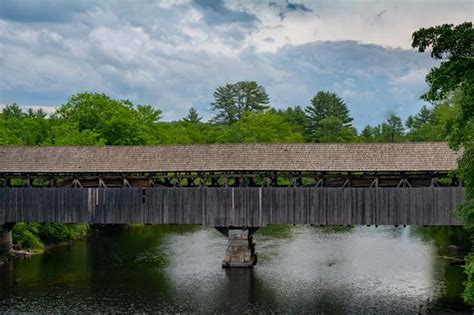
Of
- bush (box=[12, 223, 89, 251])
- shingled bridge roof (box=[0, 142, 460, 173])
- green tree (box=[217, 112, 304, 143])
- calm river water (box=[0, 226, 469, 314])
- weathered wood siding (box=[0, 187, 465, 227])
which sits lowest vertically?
calm river water (box=[0, 226, 469, 314])

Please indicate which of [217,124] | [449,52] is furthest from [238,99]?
[449,52]

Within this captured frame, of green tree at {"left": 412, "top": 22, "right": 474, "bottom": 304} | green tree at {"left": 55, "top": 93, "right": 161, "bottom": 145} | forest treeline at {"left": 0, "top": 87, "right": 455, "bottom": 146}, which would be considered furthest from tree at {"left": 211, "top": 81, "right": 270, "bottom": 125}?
green tree at {"left": 412, "top": 22, "right": 474, "bottom": 304}

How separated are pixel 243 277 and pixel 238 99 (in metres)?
59.2

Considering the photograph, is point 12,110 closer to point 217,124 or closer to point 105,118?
point 217,124

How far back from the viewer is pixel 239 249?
2839cm

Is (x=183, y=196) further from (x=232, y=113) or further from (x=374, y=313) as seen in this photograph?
(x=232, y=113)

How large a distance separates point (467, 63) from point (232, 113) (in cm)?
6976

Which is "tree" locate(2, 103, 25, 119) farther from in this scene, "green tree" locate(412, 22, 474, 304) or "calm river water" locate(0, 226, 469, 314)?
"green tree" locate(412, 22, 474, 304)

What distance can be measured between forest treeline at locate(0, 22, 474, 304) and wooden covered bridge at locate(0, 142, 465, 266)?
334 cm

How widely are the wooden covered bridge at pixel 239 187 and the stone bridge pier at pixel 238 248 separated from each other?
578 millimetres

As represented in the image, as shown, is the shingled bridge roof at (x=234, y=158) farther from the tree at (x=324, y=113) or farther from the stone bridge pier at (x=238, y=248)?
the tree at (x=324, y=113)

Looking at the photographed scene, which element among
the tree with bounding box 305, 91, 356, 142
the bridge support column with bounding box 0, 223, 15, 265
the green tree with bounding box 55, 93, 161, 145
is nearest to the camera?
the bridge support column with bounding box 0, 223, 15, 265

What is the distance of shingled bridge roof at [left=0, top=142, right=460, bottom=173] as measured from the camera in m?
25.3

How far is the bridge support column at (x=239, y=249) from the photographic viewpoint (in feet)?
92.0
